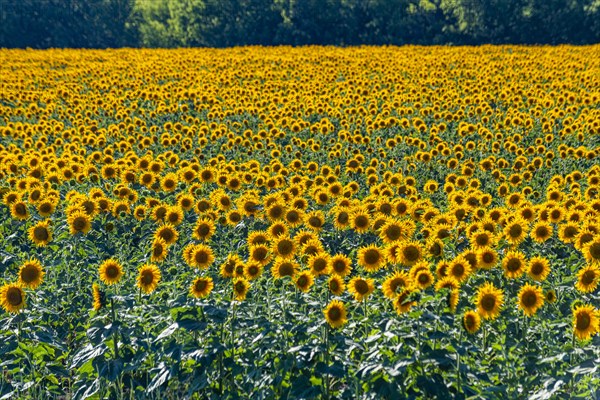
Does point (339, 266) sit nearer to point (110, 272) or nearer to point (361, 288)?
point (361, 288)

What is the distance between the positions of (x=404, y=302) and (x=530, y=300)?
2.88 ft

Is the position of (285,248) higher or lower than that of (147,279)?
higher

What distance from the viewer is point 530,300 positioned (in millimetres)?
4305

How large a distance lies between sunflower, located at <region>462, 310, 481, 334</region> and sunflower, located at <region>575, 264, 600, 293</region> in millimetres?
1033

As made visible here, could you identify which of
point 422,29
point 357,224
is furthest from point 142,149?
point 422,29

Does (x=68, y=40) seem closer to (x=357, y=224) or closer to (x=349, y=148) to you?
(x=349, y=148)

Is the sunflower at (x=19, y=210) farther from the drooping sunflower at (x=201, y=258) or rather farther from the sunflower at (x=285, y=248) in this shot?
the sunflower at (x=285, y=248)

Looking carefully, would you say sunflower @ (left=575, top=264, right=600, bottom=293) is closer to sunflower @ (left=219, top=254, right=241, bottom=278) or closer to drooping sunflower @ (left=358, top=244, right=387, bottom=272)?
drooping sunflower @ (left=358, top=244, right=387, bottom=272)

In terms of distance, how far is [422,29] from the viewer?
36.5 meters

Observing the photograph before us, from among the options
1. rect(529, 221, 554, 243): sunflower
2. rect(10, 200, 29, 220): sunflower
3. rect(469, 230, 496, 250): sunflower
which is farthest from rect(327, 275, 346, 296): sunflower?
rect(10, 200, 29, 220): sunflower

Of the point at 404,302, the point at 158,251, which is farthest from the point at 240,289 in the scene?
the point at 158,251

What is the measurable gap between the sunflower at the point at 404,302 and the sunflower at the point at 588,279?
1.36m

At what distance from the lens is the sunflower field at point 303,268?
13.7 ft

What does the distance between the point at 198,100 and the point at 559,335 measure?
13.5 meters
